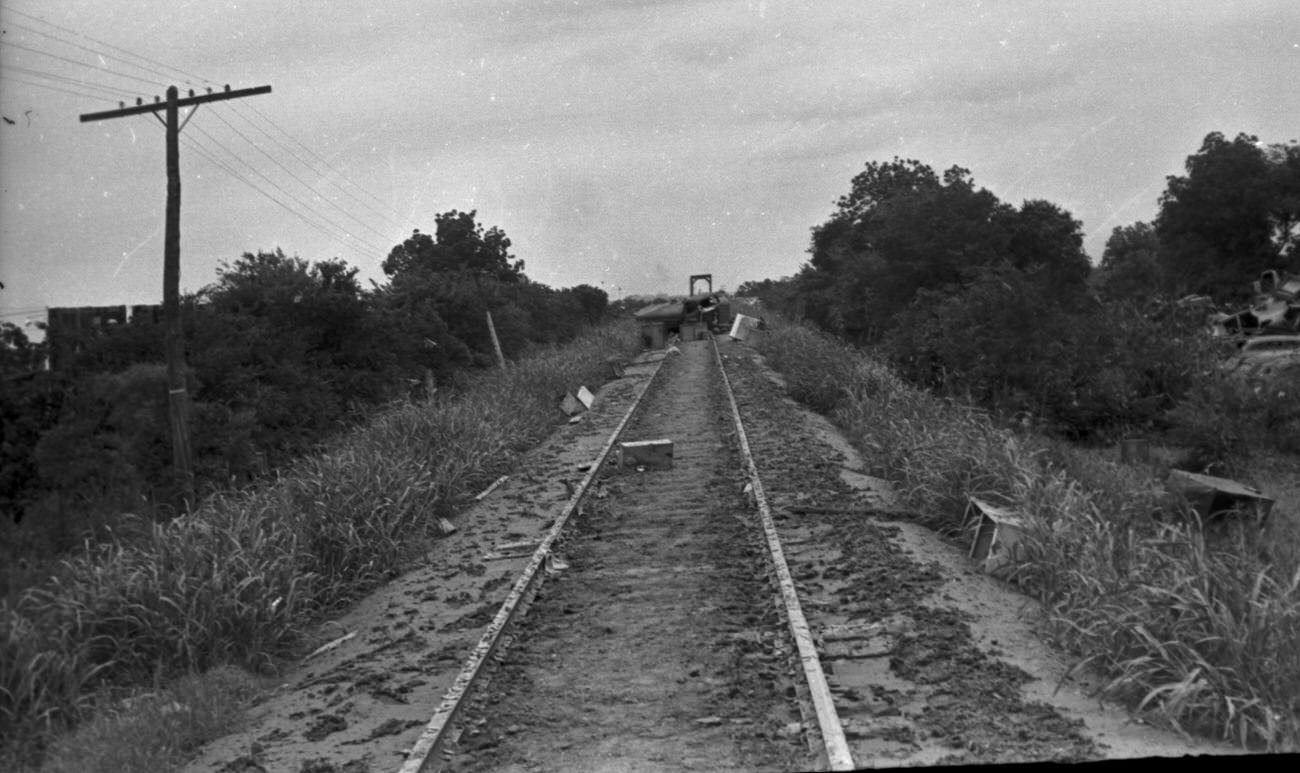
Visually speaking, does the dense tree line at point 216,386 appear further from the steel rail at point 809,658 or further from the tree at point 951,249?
the tree at point 951,249

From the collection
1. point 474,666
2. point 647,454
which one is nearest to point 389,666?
point 474,666

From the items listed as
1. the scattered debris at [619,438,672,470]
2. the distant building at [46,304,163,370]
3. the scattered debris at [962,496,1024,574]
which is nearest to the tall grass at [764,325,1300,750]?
the scattered debris at [962,496,1024,574]

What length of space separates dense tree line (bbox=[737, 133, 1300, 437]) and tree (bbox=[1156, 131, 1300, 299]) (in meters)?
0.04

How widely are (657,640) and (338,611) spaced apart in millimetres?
3033

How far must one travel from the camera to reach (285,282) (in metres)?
24.5

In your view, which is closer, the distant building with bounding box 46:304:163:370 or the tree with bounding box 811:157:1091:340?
the distant building with bounding box 46:304:163:370

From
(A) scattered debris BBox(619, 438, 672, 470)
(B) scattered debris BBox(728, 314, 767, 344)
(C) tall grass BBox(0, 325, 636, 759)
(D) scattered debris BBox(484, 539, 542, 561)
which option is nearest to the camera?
(C) tall grass BBox(0, 325, 636, 759)

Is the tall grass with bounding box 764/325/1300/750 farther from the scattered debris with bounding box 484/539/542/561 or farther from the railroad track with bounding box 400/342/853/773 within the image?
the scattered debris with bounding box 484/539/542/561

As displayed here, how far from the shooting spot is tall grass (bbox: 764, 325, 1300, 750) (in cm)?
505

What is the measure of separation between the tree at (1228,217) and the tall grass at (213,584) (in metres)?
16.2

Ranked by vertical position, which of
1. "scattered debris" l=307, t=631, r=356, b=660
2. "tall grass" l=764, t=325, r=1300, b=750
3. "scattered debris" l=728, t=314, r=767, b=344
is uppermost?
"scattered debris" l=728, t=314, r=767, b=344

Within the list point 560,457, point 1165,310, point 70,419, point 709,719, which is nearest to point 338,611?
point 709,719

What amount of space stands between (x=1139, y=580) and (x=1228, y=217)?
21.3m

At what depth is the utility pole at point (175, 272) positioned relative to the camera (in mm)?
14703
